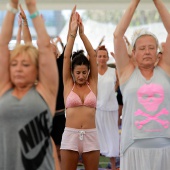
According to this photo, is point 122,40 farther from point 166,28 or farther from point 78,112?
point 78,112

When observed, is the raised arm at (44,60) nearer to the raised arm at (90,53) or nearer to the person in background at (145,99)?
the person in background at (145,99)

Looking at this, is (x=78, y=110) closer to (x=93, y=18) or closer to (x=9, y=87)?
(x=9, y=87)

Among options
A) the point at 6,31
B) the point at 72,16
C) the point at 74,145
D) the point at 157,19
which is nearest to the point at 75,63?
the point at 72,16

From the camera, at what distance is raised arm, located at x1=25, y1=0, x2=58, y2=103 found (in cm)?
338

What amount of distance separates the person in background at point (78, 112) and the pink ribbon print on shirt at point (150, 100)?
1.25m

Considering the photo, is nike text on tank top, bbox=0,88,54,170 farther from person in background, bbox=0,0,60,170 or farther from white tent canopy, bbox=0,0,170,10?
white tent canopy, bbox=0,0,170,10

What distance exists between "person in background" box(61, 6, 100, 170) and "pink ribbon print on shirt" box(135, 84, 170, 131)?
1.25 m

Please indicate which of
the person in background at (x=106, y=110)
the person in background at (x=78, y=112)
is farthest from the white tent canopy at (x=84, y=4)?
the person in background at (x=78, y=112)

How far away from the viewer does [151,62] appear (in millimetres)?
4188

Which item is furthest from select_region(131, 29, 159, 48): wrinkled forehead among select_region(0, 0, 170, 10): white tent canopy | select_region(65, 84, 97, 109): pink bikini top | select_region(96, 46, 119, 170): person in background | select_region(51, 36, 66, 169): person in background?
select_region(0, 0, 170, 10): white tent canopy

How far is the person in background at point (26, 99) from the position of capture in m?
3.31

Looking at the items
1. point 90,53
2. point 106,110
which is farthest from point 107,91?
point 90,53

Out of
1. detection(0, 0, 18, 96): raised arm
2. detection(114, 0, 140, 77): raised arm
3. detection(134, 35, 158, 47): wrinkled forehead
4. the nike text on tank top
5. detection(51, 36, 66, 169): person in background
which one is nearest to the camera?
the nike text on tank top

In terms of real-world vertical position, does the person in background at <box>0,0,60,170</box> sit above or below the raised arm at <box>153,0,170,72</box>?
below
